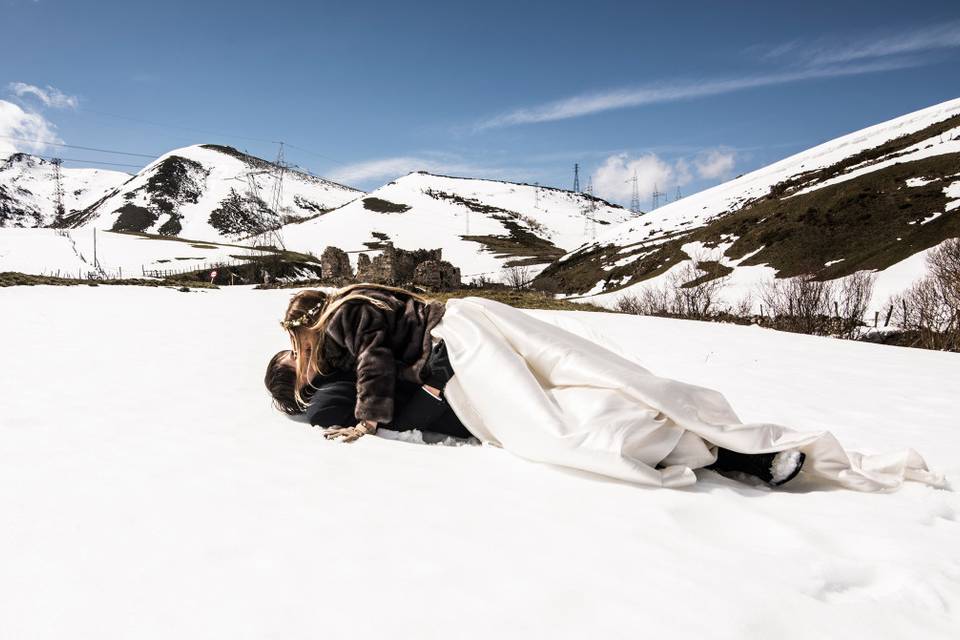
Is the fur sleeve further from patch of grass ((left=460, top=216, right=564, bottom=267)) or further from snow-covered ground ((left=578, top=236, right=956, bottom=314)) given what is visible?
patch of grass ((left=460, top=216, right=564, bottom=267))

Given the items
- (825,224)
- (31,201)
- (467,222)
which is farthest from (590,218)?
(31,201)

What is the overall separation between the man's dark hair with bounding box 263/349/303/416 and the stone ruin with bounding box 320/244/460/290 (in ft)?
70.1

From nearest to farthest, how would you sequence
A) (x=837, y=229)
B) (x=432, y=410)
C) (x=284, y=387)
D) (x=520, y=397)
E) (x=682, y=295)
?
(x=520, y=397), (x=432, y=410), (x=284, y=387), (x=682, y=295), (x=837, y=229)

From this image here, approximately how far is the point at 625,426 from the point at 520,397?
1.97 feet

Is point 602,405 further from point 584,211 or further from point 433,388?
point 584,211

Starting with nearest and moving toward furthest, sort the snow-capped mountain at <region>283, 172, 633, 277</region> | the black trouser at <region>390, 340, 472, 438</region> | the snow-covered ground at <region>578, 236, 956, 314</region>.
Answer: the black trouser at <region>390, 340, 472, 438</region>
the snow-covered ground at <region>578, 236, 956, 314</region>
the snow-capped mountain at <region>283, 172, 633, 277</region>

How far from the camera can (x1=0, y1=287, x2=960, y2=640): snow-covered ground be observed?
159 cm

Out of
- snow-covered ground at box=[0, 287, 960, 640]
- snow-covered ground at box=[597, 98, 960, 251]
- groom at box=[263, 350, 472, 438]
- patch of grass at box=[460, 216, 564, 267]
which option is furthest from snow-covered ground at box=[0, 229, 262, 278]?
snow-covered ground at box=[597, 98, 960, 251]

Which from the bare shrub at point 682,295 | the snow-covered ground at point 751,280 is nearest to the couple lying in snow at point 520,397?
the bare shrub at point 682,295

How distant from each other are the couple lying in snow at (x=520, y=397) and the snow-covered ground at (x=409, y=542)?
0.44ft

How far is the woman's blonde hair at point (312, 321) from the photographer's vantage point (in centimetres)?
344

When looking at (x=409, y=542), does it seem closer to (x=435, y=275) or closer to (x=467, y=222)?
(x=435, y=275)

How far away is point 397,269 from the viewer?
27.0 m

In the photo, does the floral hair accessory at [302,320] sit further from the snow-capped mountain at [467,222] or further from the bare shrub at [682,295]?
the snow-capped mountain at [467,222]
